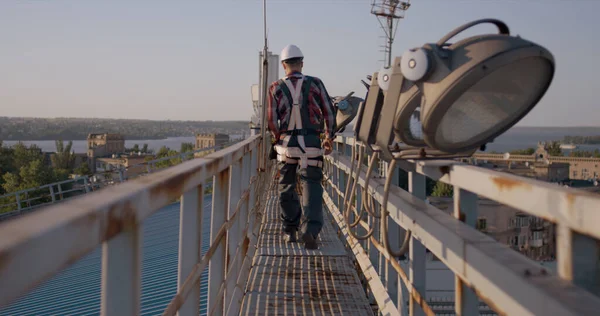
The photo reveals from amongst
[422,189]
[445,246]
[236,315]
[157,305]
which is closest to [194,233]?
[157,305]

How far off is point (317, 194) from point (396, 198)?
2688 mm

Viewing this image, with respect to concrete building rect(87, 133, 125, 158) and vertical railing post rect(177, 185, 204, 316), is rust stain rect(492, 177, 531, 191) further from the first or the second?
concrete building rect(87, 133, 125, 158)

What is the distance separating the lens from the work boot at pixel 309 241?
607 centimetres

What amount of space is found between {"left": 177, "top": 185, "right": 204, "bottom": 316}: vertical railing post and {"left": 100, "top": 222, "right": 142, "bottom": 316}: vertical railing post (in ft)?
2.44

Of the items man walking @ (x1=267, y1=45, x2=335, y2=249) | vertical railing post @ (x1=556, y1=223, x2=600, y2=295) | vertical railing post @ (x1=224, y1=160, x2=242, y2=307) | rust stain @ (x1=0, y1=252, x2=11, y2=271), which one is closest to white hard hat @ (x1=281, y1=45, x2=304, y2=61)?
man walking @ (x1=267, y1=45, x2=335, y2=249)

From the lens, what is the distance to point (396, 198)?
319 centimetres

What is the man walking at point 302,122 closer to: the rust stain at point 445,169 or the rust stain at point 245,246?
the rust stain at point 245,246

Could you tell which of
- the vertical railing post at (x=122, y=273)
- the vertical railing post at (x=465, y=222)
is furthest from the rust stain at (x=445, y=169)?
the vertical railing post at (x=122, y=273)

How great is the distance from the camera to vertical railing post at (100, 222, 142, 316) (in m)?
1.49

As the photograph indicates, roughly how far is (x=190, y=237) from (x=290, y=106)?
3338mm

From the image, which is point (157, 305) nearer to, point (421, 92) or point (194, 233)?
point (194, 233)

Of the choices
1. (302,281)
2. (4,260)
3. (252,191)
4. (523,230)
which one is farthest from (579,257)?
(523,230)

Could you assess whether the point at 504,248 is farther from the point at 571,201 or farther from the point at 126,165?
the point at 126,165

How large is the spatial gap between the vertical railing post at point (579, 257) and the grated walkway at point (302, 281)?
3.13 meters
